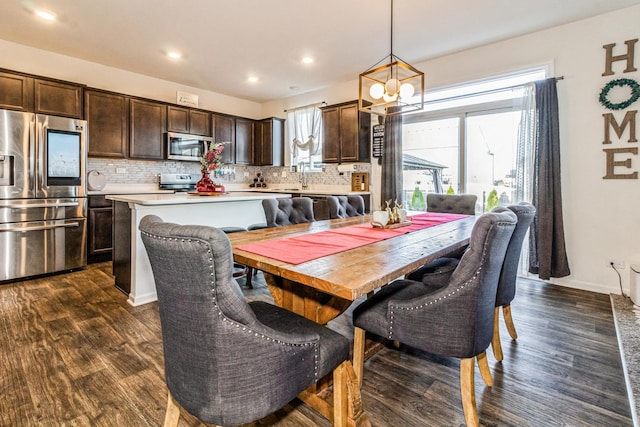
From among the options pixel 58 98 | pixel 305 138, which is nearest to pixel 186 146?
pixel 58 98

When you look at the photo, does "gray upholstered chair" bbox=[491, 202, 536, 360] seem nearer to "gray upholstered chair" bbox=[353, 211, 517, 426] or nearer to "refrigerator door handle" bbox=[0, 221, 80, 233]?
"gray upholstered chair" bbox=[353, 211, 517, 426]

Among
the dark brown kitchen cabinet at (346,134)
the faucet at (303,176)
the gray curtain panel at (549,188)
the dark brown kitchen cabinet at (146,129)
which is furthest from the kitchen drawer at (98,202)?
the gray curtain panel at (549,188)

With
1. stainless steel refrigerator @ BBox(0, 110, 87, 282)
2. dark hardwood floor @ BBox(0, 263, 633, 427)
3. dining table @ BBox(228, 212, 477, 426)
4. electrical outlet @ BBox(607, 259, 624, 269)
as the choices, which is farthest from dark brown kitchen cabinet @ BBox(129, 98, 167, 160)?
electrical outlet @ BBox(607, 259, 624, 269)

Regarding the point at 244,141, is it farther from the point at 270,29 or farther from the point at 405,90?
the point at 405,90

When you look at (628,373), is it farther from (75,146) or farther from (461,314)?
(75,146)

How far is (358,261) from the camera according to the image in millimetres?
1464

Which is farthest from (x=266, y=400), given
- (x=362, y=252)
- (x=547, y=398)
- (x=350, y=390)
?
(x=547, y=398)

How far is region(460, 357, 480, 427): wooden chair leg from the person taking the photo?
1.42 meters

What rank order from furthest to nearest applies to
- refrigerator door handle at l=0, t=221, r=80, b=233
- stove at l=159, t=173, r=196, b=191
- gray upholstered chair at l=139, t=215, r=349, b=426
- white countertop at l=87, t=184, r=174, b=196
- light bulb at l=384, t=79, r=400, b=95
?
stove at l=159, t=173, r=196, b=191
white countertop at l=87, t=184, r=174, b=196
refrigerator door handle at l=0, t=221, r=80, b=233
light bulb at l=384, t=79, r=400, b=95
gray upholstered chair at l=139, t=215, r=349, b=426

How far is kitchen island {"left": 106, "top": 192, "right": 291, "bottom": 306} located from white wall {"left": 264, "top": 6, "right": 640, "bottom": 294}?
326cm

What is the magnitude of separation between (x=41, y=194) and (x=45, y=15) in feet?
6.23

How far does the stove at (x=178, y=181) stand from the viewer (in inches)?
213

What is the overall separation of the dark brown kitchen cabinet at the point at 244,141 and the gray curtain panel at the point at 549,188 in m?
4.81

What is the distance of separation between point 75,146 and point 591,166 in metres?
5.89
